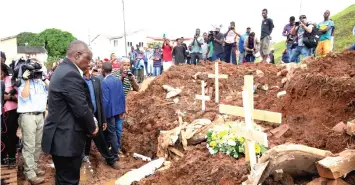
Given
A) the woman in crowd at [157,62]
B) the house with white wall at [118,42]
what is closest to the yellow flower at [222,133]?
the woman in crowd at [157,62]

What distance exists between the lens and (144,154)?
7.62 m

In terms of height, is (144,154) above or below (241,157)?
below

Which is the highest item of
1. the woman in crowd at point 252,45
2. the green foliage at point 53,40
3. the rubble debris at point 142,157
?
the green foliage at point 53,40

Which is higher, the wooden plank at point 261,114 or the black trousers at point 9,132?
the wooden plank at point 261,114

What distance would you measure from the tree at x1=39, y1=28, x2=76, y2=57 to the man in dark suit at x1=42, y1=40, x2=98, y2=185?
57043mm

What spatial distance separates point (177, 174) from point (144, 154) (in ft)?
8.67

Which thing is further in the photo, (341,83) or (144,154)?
(144,154)

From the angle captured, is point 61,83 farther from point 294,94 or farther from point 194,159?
point 294,94

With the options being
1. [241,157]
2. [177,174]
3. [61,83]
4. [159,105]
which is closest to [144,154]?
[159,105]

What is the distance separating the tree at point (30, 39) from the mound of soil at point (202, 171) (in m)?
63.7

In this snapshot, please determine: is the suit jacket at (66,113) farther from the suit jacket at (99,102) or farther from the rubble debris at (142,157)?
the rubble debris at (142,157)

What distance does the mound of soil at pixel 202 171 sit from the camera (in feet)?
13.6

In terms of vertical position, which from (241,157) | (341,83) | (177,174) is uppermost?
(341,83)

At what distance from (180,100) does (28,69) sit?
484cm
